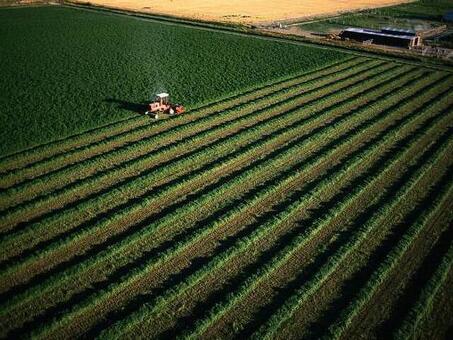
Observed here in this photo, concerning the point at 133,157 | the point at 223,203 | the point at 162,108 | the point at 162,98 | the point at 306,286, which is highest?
the point at 162,98

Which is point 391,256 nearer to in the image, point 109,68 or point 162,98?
point 162,98

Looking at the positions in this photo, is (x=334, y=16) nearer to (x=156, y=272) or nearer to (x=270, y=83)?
(x=270, y=83)

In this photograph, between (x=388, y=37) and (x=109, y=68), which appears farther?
(x=388, y=37)

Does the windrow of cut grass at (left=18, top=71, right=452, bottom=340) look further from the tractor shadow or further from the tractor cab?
the tractor shadow

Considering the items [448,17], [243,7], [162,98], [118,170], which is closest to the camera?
[118,170]

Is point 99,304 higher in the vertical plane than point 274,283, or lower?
higher

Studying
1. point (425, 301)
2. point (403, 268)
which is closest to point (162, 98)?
point (403, 268)

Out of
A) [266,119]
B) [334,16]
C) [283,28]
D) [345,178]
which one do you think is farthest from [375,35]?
[345,178]

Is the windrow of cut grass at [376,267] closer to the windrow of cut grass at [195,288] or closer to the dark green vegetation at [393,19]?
the windrow of cut grass at [195,288]
